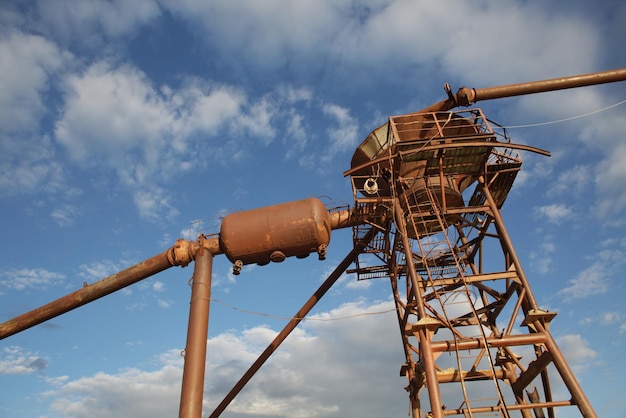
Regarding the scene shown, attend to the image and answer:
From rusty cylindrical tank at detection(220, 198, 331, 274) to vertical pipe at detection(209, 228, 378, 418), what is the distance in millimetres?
1426

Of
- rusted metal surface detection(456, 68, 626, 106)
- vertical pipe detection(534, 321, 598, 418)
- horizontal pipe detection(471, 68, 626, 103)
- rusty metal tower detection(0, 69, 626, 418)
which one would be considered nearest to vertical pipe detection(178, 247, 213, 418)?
rusty metal tower detection(0, 69, 626, 418)

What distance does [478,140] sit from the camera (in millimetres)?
12055

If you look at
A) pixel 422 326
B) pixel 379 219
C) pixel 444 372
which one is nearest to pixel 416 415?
pixel 444 372

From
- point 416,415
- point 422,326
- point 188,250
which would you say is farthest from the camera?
point 188,250

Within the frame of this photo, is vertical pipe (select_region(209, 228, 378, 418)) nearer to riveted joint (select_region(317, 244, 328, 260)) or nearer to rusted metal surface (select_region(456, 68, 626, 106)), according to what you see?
riveted joint (select_region(317, 244, 328, 260))

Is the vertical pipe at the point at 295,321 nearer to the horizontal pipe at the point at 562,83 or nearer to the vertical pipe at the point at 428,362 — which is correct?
the vertical pipe at the point at 428,362

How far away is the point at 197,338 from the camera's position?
13.3 meters

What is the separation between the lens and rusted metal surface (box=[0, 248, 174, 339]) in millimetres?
15820

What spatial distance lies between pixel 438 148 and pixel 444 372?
5.83 meters

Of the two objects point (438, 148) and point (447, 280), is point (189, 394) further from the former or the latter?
point (438, 148)

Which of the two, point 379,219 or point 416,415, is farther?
point 379,219

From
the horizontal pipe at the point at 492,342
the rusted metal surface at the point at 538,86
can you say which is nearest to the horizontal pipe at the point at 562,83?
the rusted metal surface at the point at 538,86

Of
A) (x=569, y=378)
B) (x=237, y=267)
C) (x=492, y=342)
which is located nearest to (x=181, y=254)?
(x=237, y=267)

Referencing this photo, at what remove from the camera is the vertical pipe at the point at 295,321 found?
14.5m
